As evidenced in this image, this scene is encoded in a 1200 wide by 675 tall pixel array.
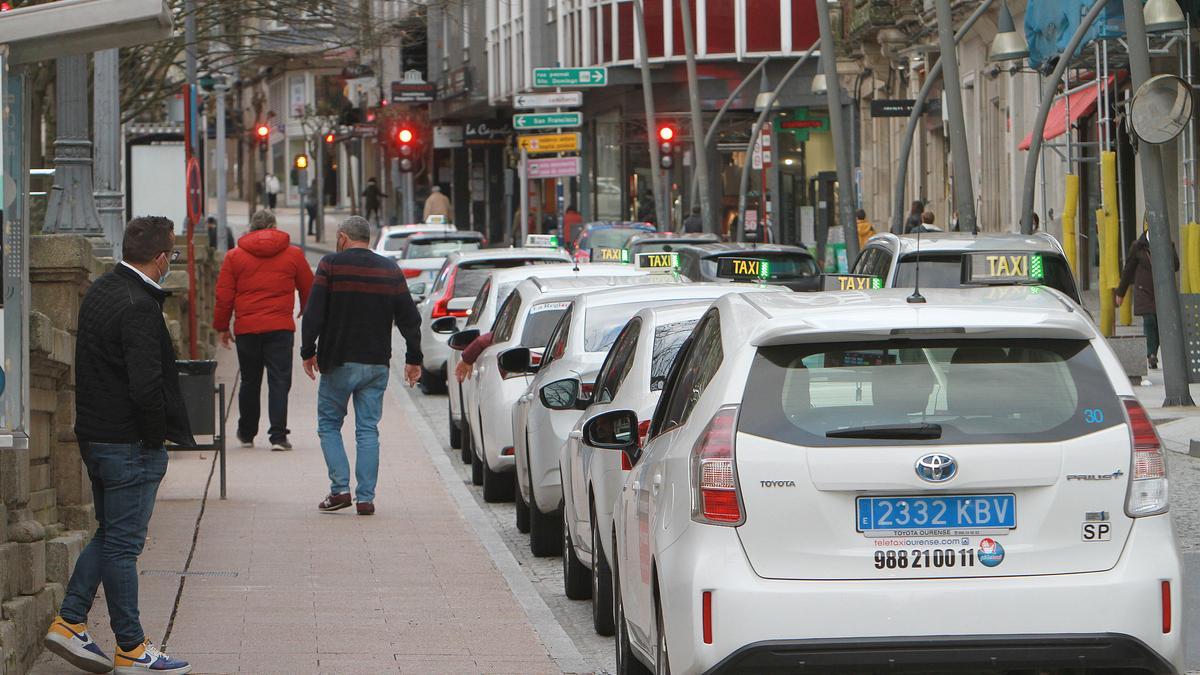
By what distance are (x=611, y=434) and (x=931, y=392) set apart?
76.5 inches

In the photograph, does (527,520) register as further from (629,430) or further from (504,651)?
(629,430)

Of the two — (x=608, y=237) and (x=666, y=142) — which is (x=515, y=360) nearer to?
(x=608, y=237)

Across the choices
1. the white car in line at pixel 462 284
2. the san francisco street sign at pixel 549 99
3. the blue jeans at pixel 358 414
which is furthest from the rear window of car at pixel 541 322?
the san francisco street sign at pixel 549 99

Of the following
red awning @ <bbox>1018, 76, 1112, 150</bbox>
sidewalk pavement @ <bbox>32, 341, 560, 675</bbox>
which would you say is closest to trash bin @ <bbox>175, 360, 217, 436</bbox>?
sidewalk pavement @ <bbox>32, 341, 560, 675</bbox>

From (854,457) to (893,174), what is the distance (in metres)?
43.7

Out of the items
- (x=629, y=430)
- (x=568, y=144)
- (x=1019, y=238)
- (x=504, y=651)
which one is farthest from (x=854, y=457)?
(x=568, y=144)

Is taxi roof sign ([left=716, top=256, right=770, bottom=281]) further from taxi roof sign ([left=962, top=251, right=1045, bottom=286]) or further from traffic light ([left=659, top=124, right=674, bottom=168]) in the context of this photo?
traffic light ([left=659, top=124, right=674, bottom=168])

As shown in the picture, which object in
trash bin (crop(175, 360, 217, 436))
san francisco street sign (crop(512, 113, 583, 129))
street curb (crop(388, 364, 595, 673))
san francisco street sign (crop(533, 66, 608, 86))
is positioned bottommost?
street curb (crop(388, 364, 595, 673))

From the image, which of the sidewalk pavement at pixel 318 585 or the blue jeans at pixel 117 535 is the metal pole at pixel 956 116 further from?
the blue jeans at pixel 117 535

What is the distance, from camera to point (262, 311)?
1662cm

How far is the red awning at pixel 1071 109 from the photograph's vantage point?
31.6m

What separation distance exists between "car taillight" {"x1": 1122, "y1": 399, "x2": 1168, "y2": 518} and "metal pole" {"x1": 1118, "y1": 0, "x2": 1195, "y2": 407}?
12.8m

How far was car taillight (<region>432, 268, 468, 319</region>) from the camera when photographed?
22.3m

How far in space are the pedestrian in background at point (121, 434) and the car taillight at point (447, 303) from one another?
14255mm
